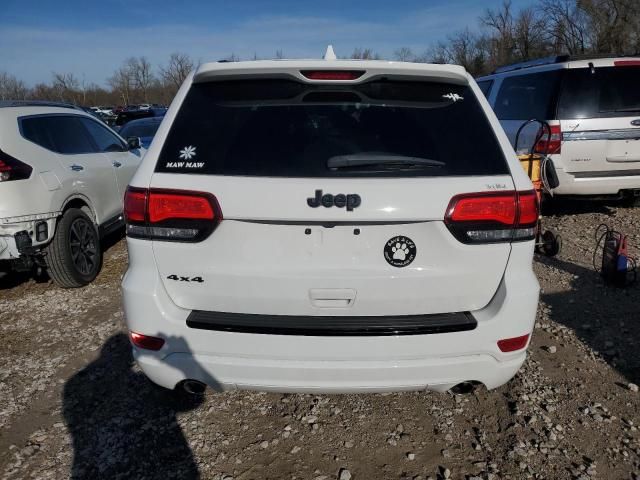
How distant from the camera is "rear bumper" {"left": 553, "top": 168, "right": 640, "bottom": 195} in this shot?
5.90 meters

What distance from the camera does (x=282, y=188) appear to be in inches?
78.3

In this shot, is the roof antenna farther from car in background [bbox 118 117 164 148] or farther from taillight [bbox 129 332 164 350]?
car in background [bbox 118 117 164 148]

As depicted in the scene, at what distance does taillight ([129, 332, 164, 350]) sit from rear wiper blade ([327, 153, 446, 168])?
3.50ft

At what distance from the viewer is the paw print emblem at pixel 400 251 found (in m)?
2.03

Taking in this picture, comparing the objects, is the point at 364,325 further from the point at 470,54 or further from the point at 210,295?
the point at 470,54

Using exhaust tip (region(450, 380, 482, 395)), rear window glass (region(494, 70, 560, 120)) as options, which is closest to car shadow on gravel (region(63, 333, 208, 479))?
exhaust tip (region(450, 380, 482, 395))

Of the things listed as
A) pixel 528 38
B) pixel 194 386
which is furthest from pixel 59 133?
pixel 528 38

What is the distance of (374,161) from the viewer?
2064 millimetres

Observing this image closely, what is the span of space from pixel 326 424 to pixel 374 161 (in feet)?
4.81

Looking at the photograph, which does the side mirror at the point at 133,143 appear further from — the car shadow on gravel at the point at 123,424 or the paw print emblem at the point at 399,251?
the paw print emblem at the point at 399,251

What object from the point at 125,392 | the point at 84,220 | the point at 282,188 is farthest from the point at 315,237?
the point at 84,220

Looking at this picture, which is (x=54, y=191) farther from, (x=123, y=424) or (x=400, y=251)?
(x=400, y=251)

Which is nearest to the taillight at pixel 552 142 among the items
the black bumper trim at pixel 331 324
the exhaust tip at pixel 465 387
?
the exhaust tip at pixel 465 387

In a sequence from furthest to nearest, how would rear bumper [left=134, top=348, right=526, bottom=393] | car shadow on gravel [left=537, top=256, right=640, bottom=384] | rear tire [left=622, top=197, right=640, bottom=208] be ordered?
1. rear tire [left=622, top=197, right=640, bottom=208]
2. car shadow on gravel [left=537, top=256, right=640, bottom=384]
3. rear bumper [left=134, top=348, right=526, bottom=393]
